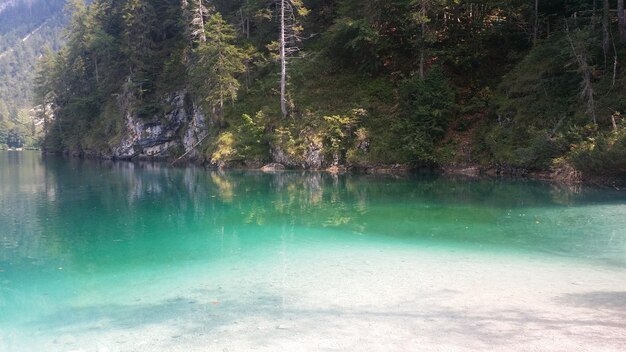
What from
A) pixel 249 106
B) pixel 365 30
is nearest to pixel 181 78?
pixel 249 106

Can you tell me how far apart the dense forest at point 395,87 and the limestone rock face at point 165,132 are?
165 millimetres

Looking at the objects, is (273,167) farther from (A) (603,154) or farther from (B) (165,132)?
(A) (603,154)

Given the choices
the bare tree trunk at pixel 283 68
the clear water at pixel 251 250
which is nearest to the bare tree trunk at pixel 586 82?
the clear water at pixel 251 250

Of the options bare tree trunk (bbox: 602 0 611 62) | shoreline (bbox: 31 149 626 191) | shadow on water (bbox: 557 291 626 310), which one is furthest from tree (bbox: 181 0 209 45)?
shadow on water (bbox: 557 291 626 310)

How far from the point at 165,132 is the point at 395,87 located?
27.8m

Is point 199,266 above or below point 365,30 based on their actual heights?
below

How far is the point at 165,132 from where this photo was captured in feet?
167

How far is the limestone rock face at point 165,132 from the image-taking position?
158 ft

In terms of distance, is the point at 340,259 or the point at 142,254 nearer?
the point at 340,259

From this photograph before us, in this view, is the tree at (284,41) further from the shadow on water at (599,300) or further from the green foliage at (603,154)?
the shadow on water at (599,300)

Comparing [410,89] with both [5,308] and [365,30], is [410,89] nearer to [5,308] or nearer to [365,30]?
[365,30]

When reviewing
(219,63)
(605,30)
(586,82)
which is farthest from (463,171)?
(219,63)

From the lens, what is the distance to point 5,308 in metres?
8.24

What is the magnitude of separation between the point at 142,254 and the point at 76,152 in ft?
215
